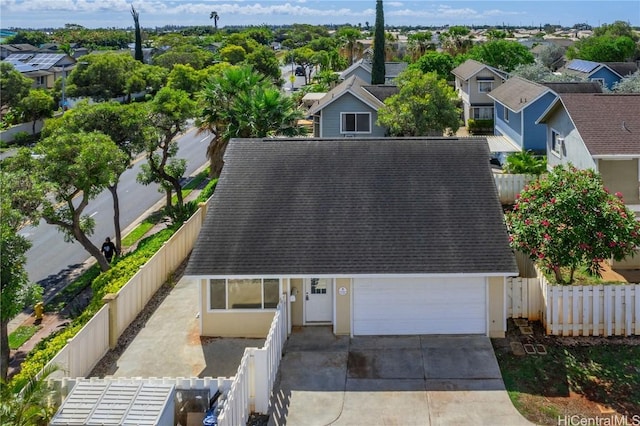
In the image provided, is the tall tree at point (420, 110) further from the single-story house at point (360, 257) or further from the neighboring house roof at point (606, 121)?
the single-story house at point (360, 257)

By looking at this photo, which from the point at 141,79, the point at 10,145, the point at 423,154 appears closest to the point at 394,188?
the point at 423,154

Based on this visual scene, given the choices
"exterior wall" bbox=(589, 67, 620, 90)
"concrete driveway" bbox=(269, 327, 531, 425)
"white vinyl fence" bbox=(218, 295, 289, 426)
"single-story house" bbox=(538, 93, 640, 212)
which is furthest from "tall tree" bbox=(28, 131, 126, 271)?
"exterior wall" bbox=(589, 67, 620, 90)

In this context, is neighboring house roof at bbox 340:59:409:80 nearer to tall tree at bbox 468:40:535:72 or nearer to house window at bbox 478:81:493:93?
tall tree at bbox 468:40:535:72

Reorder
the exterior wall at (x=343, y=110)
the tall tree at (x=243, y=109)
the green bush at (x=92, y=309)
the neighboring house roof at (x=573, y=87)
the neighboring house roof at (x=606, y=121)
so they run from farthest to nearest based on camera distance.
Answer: the neighboring house roof at (x=573, y=87)
the exterior wall at (x=343, y=110)
the tall tree at (x=243, y=109)
the neighboring house roof at (x=606, y=121)
the green bush at (x=92, y=309)

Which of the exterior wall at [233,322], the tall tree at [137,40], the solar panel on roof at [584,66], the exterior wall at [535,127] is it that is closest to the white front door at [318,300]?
the exterior wall at [233,322]

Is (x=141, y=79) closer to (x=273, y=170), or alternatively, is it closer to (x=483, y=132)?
(x=483, y=132)

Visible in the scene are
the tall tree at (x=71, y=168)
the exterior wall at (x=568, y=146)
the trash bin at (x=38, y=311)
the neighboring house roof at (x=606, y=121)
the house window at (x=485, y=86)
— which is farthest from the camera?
the house window at (x=485, y=86)
